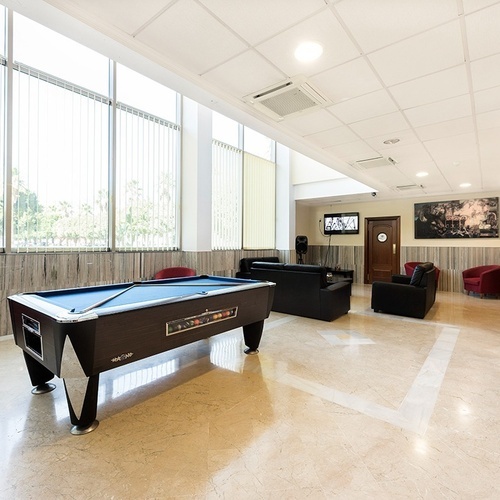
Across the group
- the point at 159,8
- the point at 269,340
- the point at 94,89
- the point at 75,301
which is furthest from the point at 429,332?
the point at 94,89

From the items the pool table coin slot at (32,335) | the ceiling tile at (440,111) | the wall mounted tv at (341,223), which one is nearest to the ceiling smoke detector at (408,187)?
the wall mounted tv at (341,223)

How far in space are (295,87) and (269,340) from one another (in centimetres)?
290

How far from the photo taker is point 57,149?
423cm

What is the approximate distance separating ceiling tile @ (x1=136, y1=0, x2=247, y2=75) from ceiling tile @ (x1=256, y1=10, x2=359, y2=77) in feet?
0.84

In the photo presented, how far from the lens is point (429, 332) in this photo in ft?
14.0

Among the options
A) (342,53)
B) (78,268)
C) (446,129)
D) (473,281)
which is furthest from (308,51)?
(473,281)

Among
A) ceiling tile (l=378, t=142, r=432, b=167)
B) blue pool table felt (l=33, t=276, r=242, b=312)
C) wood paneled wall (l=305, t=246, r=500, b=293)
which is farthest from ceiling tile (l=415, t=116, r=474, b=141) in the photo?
wood paneled wall (l=305, t=246, r=500, b=293)

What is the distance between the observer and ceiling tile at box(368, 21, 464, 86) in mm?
2102

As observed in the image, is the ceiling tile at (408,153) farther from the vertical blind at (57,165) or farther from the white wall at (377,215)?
the vertical blind at (57,165)

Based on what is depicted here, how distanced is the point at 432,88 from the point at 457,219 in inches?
257

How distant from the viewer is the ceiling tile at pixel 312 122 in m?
3.42

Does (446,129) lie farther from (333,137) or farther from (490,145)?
(333,137)

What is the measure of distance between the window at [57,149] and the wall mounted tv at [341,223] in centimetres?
730

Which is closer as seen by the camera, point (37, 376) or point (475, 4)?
point (475, 4)
